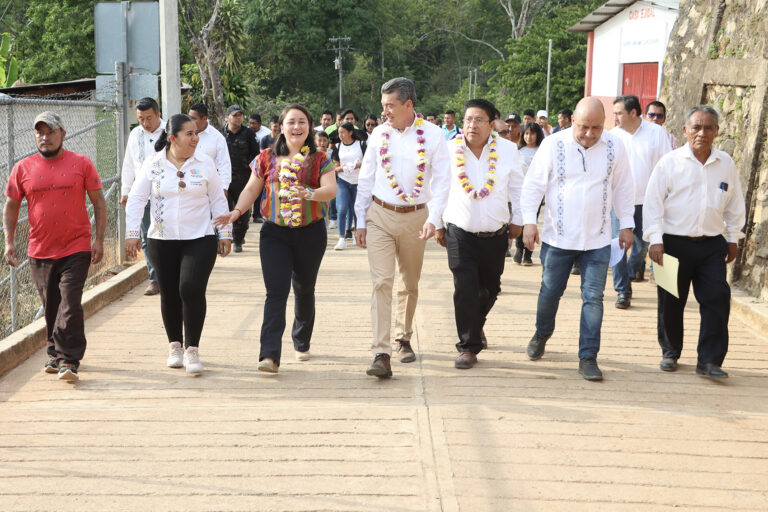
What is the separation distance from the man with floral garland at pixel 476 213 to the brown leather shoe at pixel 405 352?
1.18ft

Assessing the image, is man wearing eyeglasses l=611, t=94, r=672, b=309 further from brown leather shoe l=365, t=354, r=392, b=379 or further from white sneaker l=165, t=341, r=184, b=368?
white sneaker l=165, t=341, r=184, b=368

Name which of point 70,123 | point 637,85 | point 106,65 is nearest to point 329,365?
point 106,65

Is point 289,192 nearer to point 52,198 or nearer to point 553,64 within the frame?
point 52,198

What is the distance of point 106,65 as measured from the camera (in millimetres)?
11000

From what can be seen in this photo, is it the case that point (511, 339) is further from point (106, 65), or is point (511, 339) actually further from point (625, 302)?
point (106, 65)

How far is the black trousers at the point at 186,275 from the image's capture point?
6801mm

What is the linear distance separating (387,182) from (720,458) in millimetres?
2900

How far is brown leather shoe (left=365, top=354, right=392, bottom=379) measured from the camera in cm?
662

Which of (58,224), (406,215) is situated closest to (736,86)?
(406,215)

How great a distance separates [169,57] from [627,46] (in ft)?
72.2

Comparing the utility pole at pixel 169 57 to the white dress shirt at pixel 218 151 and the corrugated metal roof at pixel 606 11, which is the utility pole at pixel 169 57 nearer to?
the white dress shirt at pixel 218 151

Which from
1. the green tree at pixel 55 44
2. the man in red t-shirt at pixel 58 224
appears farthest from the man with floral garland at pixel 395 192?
the green tree at pixel 55 44

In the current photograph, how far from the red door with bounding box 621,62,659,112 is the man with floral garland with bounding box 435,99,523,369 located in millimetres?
21418

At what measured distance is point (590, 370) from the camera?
22.2 ft
